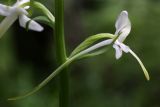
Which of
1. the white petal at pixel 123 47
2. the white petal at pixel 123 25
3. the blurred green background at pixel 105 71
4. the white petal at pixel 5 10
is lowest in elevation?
the blurred green background at pixel 105 71

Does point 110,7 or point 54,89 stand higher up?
point 110,7

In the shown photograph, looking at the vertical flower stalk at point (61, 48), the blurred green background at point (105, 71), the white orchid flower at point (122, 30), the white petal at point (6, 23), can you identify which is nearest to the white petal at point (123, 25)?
the white orchid flower at point (122, 30)

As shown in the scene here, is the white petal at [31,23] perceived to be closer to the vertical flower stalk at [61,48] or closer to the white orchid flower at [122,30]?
the vertical flower stalk at [61,48]

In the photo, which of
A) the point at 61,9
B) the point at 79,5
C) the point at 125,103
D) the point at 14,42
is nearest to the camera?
the point at 61,9

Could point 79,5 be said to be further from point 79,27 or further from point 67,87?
point 67,87

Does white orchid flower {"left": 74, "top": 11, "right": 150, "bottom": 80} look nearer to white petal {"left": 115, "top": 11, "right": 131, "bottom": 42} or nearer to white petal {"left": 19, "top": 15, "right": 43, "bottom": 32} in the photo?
white petal {"left": 115, "top": 11, "right": 131, "bottom": 42}

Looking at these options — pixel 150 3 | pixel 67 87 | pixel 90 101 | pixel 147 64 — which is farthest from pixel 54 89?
pixel 67 87

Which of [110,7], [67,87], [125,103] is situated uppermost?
[67,87]
